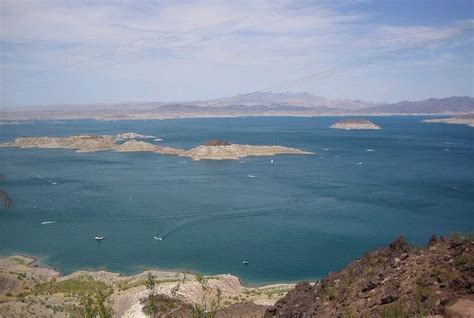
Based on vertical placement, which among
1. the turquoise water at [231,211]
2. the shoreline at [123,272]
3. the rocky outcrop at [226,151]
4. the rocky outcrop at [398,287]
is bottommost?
the shoreline at [123,272]

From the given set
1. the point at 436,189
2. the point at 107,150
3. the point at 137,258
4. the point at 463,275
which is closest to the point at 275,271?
the point at 137,258

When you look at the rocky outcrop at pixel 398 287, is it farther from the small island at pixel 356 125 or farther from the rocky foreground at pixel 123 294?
the small island at pixel 356 125

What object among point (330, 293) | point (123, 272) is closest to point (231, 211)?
point (123, 272)

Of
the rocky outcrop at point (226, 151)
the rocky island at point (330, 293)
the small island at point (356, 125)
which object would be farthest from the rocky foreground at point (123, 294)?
the small island at point (356, 125)

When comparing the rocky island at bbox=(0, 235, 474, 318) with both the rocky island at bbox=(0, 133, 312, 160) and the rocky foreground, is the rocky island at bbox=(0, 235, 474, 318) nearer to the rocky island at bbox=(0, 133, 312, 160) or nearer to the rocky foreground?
the rocky foreground

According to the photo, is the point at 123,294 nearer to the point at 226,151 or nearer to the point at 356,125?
the point at 226,151

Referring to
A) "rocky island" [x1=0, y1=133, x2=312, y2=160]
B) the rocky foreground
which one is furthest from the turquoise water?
"rocky island" [x1=0, y1=133, x2=312, y2=160]

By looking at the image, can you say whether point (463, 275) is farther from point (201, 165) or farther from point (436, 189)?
point (201, 165)
